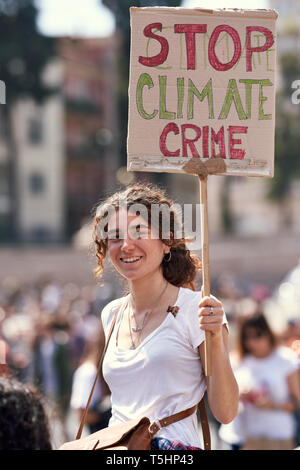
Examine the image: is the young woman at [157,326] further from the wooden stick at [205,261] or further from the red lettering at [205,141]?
the red lettering at [205,141]

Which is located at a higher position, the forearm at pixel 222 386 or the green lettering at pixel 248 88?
the green lettering at pixel 248 88

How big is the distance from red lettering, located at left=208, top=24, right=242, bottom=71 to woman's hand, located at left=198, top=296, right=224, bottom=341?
771 mm

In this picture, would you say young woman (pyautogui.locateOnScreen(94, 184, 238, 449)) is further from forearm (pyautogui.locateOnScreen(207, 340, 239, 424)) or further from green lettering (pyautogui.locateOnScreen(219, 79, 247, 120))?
green lettering (pyautogui.locateOnScreen(219, 79, 247, 120))

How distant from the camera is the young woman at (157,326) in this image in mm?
2398

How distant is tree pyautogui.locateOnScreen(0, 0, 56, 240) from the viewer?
2741cm

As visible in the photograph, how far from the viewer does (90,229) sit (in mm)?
2926

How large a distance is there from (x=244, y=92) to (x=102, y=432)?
3.74ft

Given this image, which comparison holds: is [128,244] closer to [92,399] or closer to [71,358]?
[92,399]

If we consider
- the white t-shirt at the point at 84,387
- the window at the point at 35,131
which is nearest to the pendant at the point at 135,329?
the white t-shirt at the point at 84,387

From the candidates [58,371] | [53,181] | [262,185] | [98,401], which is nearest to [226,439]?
[98,401]

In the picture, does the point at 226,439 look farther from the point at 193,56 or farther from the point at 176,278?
the point at 193,56

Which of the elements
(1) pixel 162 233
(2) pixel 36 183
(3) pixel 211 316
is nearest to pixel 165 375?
(3) pixel 211 316

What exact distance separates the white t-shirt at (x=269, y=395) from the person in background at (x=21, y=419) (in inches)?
93.0

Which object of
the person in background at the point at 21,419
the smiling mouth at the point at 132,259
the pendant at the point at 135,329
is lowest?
the person in background at the point at 21,419
